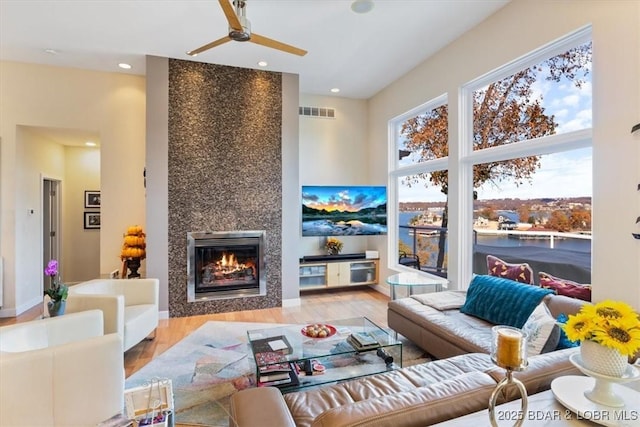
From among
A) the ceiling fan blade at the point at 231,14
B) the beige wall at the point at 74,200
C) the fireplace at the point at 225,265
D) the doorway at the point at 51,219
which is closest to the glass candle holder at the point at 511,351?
the ceiling fan blade at the point at 231,14

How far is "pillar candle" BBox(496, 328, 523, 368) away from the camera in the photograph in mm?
863

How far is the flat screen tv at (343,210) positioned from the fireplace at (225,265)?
89cm

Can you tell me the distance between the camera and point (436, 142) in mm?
4473

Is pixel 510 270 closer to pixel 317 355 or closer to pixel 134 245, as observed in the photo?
pixel 317 355

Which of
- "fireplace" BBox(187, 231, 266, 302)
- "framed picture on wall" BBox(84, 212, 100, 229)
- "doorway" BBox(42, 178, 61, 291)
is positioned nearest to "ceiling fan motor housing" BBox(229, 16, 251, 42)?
"fireplace" BBox(187, 231, 266, 302)

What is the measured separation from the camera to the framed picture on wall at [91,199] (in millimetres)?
5945

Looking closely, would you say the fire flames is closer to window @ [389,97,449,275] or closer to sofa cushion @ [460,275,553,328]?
window @ [389,97,449,275]

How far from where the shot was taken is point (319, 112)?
5711 millimetres

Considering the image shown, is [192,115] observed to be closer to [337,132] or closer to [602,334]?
[337,132]

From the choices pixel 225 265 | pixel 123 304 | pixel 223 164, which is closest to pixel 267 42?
pixel 223 164

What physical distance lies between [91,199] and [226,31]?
4401 millimetres

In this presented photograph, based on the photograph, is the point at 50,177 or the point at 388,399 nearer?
the point at 388,399

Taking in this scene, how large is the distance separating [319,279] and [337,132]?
106 inches

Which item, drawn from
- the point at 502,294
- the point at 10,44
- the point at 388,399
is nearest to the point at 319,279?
the point at 502,294
